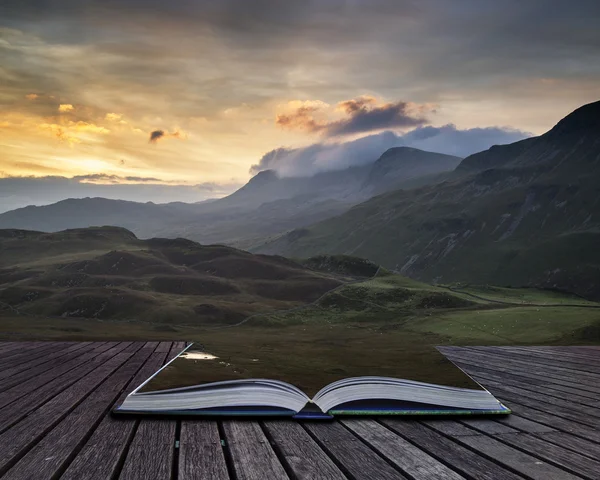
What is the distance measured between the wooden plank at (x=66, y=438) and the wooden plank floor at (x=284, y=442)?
0.7 inches

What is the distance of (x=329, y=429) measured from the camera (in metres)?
7.86

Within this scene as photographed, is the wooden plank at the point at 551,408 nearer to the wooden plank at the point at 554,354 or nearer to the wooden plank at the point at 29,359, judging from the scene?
the wooden plank at the point at 554,354

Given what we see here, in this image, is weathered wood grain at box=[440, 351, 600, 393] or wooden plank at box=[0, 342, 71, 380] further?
weathered wood grain at box=[440, 351, 600, 393]

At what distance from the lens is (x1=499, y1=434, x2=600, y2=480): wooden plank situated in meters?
6.32

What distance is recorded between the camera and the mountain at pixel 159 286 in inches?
4441

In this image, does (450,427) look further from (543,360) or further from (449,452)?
(543,360)

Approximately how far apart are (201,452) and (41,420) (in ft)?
10.9

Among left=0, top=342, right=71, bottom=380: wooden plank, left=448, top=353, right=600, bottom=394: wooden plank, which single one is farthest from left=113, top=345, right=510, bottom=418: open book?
left=0, top=342, right=71, bottom=380: wooden plank

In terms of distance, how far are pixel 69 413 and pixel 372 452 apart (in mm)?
5353

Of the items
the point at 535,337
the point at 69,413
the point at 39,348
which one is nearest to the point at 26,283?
the point at 535,337

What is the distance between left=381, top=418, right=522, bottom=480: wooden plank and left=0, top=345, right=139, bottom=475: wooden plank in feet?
18.1

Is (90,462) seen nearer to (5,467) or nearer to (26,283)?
(5,467)

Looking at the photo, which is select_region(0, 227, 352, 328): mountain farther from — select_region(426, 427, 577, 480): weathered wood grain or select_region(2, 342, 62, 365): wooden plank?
select_region(426, 427, 577, 480): weathered wood grain

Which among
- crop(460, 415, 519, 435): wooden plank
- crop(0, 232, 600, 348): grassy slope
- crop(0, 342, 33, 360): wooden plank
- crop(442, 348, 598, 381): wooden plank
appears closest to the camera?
crop(460, 415, 519, 435): wooden plank
